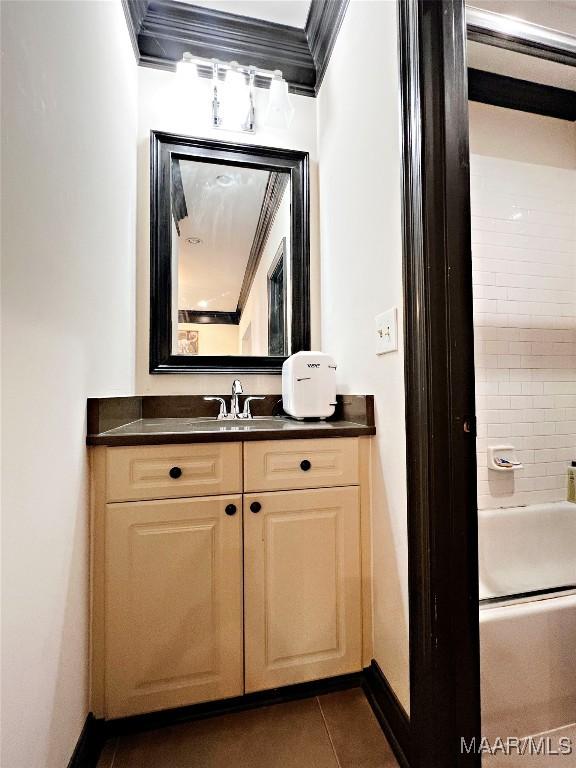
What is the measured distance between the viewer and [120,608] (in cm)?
102

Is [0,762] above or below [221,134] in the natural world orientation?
below

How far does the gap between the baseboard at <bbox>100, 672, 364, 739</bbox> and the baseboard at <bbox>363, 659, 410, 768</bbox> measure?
0.05 m

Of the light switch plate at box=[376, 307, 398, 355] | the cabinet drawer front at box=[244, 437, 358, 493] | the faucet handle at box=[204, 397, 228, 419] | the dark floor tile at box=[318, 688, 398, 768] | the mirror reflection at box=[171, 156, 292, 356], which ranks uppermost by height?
the mirror reflection at box=[171, 156, 292, 356]

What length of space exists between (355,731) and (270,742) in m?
0.25

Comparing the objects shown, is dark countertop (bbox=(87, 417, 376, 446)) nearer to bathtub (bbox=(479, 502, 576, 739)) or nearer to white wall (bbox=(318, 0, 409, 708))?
white wall (bbox=(318, 0, 409, 708))

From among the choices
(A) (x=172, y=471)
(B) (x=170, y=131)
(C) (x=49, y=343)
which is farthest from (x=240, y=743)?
(B) (x=170, y=131)

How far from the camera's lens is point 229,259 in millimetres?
1744

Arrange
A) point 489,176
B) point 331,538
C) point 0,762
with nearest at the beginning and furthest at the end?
1. point 0,762
2. point 331,538
3. point 489,176

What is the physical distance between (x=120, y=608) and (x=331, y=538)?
25.8 inches

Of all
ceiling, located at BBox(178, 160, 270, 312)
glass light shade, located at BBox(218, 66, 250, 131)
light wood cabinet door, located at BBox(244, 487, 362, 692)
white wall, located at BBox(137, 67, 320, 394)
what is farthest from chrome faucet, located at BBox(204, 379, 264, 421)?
glass light shade, located at BBox(218, 66, 250, 131)

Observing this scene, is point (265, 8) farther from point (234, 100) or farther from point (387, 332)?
point (387, 332)

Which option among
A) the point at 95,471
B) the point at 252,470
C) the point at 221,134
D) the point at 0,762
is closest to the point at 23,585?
the point at 0,762

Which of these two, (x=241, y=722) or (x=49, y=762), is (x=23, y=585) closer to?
(x=49, y=762)

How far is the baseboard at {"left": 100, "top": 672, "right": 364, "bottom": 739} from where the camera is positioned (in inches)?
40.3
